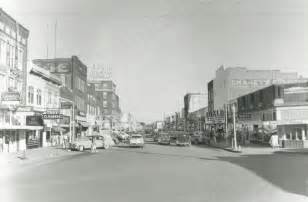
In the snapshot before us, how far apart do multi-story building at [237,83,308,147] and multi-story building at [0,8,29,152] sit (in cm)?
2621

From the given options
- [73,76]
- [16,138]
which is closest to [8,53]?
[16,138]

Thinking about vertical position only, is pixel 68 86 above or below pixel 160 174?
above

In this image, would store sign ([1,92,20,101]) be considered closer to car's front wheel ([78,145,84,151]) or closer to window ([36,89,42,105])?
car's front wheel ([78,145,84,151])

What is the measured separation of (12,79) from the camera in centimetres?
3453

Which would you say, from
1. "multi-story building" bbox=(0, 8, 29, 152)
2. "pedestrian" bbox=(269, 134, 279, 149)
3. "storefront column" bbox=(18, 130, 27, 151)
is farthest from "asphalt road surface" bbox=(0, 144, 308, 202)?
"pedestrian" bbox=(269, 134, 279, 149)

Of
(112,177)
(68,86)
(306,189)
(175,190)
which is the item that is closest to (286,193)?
(306,189)

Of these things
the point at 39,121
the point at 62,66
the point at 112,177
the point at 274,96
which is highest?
the point at 62,66

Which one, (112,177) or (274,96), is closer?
(112,177)

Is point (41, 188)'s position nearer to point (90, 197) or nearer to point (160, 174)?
point (90, 197)

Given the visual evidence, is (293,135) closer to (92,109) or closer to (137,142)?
(137,142)

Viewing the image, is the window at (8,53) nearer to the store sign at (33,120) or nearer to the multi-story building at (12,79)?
the multi-story building at (12,79)

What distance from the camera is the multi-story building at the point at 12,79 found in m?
31.8

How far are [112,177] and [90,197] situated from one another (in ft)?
15.3

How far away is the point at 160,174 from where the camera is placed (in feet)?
53.0
